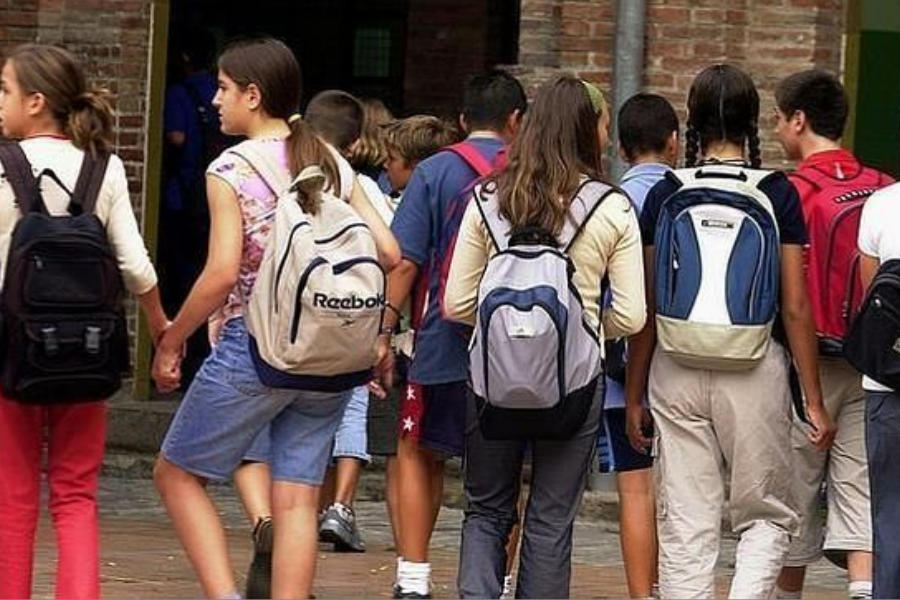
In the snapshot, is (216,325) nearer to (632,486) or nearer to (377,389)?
(377,389)

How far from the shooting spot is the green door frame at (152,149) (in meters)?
13.7

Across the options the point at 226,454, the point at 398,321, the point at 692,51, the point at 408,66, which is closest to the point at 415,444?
the point at 398,321

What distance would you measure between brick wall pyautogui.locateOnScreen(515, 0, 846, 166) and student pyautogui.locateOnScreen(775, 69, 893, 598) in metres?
3.49

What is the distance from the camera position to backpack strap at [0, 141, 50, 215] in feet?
24.3

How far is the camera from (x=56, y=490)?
754 centimetres

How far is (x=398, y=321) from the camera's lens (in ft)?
30.5

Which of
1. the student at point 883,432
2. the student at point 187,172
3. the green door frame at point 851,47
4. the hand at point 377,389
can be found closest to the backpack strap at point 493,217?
the hand at point 377,389

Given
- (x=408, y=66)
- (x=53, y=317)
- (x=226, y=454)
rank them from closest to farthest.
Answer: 1. (x=53, y=317)
2. (x=226, y=454)
3. (x=408, y=66)

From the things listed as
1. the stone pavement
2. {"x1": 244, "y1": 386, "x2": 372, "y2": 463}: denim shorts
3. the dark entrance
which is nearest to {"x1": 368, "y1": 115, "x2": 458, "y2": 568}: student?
{"x1": 244, "y1": 386, "x2": 372, "y2": 463}: denim shorts

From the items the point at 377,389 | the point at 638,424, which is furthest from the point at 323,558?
the point at 638,424

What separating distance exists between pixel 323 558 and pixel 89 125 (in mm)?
3348

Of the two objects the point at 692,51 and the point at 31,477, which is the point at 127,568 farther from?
the point at 692,51

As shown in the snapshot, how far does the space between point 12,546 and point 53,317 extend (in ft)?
2.40

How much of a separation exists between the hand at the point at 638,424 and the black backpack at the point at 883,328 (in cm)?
89
